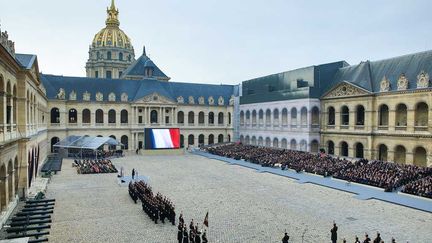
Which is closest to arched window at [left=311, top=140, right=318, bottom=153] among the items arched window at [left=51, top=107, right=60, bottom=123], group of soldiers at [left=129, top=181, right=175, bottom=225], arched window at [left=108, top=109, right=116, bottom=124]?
group of soldiers at [left=129, top=181, right=175, bottom=225]

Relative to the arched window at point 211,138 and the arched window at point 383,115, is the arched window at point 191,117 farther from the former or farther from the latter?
the arched window at point 383,115

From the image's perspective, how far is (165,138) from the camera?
196 ft

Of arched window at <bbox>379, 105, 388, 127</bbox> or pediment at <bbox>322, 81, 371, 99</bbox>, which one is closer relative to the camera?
arched window at <bbox>379, 105, 388, 127</bbox>

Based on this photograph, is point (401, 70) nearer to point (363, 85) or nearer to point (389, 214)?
point (363, 85)

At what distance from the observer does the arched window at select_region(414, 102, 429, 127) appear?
37062 mm

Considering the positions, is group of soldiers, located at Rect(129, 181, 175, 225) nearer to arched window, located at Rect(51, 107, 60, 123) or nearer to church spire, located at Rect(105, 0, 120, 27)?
arched window, located at Rect(51, 107, 60, 123)

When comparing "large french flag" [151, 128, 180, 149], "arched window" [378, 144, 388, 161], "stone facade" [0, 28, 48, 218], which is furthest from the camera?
"large french flag" [151, 128, 180, 149]

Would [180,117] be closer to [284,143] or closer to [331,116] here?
[284,143]

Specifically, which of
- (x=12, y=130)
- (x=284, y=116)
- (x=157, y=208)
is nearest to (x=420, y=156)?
(x=284, y=116)

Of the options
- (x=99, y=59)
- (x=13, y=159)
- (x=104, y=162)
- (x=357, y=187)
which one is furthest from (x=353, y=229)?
(x=99, y=59)

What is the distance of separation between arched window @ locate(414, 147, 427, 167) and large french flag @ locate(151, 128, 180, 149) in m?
37.9

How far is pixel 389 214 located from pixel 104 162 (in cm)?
3498

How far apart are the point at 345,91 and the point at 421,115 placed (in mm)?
10755

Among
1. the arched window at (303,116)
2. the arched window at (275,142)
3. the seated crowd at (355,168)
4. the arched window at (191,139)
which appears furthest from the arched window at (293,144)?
the arched window at (191,139)
